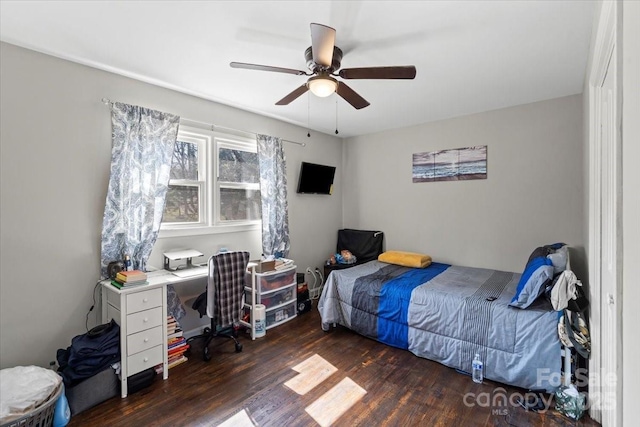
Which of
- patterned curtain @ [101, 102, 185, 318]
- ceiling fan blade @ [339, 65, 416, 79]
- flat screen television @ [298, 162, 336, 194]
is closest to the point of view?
ceiling fan blade @ [339, 65, 416, 79]

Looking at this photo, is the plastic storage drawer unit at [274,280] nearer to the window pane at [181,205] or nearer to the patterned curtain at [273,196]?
the patterned curtain at [273,196]

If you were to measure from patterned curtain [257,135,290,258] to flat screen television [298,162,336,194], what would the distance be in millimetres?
366

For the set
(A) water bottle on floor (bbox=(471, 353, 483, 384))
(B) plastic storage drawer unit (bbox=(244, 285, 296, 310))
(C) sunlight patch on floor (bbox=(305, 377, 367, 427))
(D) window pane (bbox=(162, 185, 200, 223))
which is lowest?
(C) sunlight patch on floor (bbox=(305, 377, 367, 427))

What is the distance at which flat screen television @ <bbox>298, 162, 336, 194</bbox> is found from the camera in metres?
4.21

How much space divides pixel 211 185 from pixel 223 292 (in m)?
1.26

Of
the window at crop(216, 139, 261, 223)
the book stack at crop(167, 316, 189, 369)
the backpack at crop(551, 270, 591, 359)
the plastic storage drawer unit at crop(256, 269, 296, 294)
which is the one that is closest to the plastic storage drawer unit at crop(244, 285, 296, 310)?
the plastic storage drawer unit at crop(256, 269, 296, 294)

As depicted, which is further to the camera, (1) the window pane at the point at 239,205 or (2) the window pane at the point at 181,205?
(1) the window pane at the point at 239,205

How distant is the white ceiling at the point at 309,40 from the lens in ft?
5.67

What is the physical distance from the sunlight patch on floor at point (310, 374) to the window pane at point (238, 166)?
220cm

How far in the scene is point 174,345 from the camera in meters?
2.63

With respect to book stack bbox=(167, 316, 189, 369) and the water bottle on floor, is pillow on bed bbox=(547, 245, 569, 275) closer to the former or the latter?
the water bottle on floor

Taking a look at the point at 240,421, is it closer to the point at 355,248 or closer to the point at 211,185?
the point at 211,185

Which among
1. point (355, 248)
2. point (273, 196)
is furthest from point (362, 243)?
point (273, 196)

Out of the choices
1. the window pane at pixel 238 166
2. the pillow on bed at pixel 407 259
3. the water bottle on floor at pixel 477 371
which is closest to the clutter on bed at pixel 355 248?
the pillow on bed at pixel 407 259
